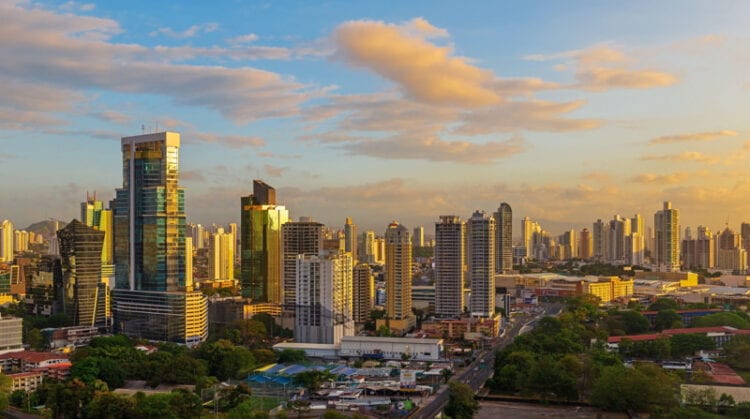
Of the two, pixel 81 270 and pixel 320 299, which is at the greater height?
A: pixel 81 270

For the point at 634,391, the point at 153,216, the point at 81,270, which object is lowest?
the point at 634,391

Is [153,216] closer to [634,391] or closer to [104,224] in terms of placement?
[104,224]

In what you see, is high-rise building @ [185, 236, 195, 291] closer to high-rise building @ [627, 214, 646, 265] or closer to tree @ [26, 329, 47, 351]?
tree @ [26, 329, 47, 351]

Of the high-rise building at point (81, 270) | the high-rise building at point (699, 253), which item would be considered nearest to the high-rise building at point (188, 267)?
the high-rise building at point (81, 270)

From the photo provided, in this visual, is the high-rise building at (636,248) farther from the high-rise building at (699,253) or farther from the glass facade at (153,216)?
the glass facade at (153,216)

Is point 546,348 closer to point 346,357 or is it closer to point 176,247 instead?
point 346,357

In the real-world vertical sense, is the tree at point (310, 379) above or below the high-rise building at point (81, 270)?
below

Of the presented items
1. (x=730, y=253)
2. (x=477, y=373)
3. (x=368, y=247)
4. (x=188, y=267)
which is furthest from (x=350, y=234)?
(x=477, y=373)
